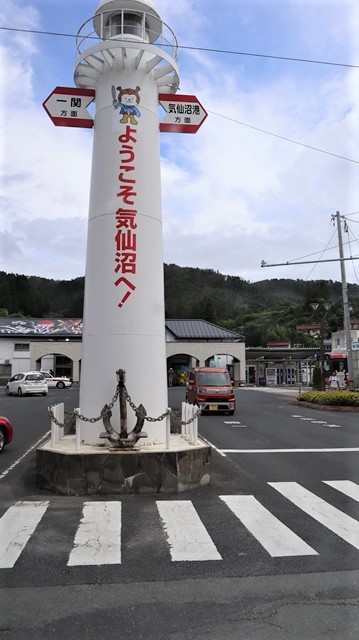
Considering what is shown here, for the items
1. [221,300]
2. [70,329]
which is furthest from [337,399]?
[221,300]

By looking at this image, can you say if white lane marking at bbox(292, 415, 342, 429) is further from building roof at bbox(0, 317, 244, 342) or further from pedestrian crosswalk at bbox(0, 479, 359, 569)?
building roof at bbox(0, 317, 244, 342)

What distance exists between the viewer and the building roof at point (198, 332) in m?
53.9

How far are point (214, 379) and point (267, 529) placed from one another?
15.9 metres

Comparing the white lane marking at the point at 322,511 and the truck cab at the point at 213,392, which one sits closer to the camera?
the white lane marking at the point at 322,511

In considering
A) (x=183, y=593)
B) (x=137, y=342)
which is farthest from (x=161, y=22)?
(x=183, y=593)

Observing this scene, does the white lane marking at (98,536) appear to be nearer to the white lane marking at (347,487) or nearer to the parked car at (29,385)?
the white lane marking at (347,487)

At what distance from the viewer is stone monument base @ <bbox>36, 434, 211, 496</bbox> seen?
7.23 meters

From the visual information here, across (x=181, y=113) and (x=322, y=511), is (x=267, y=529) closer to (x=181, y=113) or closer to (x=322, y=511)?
(x=322, y=511)

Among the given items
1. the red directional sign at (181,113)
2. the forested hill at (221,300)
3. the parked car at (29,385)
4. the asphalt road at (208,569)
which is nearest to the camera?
the asphalt road at (208,569)

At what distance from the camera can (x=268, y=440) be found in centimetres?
1321

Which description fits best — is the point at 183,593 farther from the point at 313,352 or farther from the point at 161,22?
the point at 313,352

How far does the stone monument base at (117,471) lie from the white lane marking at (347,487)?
2.44m

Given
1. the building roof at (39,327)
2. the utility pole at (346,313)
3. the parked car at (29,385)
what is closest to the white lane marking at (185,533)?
the utility pole at (346,313)

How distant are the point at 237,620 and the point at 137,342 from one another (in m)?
5.49
